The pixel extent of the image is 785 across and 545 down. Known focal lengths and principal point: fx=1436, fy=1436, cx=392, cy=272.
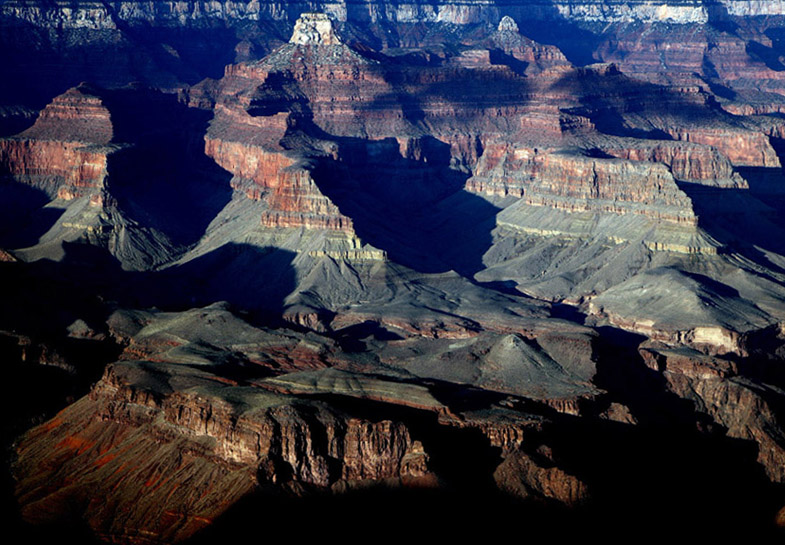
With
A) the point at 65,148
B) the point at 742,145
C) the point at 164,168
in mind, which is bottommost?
the point at 164,168

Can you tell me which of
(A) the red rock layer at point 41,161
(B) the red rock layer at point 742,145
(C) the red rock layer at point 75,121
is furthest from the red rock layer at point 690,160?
(A) the red rock layer at point 41,161

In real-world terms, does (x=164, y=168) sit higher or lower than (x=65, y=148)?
lower

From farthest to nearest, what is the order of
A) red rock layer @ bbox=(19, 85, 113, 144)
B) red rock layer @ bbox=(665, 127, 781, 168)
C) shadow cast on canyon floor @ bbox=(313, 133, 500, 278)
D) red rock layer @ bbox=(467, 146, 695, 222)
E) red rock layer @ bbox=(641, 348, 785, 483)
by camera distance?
red rock layer @ bbox=(665, 127, 781, 168) < red rock layer @ bbox=(19, 85, 113, 144) < shadow cast on canyon floor @ bbox=(313, 133, 500, 278) < red rock layer @ bbox=(467, 146, 695, 222) < red rock layer @ bbox=(641, 348, 785, 483)

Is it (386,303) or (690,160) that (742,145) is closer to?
(690,160)

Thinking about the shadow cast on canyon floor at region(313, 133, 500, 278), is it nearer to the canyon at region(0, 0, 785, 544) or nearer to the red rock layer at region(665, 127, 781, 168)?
the canyon at region(0, 0, 785, 544)

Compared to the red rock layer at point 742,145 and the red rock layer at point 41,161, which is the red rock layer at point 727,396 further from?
the red rock layer at point 41,161

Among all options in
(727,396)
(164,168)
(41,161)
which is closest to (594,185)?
(164,168)

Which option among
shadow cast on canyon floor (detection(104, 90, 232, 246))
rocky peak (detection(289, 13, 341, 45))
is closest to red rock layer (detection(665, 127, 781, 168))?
rocky peak (detection(289, 13, 341, 45))
